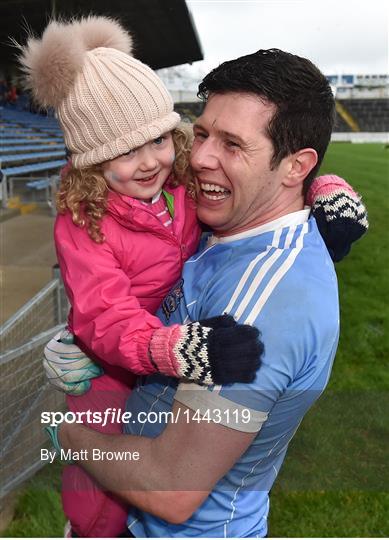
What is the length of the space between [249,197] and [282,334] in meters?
0.40

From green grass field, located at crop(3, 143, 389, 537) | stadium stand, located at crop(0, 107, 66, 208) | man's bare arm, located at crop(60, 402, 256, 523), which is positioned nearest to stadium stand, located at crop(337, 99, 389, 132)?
stadium stand, located at crop(0, 107, 66, 208)

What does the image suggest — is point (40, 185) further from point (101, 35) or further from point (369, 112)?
point (369, 112)

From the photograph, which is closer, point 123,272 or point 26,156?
point 123,272

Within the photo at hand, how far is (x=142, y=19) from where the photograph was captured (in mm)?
17688

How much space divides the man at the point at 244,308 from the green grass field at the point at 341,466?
169 cm

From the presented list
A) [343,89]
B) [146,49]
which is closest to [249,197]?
[146,49]

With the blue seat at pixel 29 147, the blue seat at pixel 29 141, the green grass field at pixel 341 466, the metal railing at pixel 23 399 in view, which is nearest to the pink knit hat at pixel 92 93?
the metal railing at pixel 23 399

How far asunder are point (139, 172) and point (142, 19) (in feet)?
56.6

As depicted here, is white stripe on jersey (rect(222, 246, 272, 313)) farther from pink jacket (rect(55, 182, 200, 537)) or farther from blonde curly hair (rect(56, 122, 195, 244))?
blonde curly hair (rect(56, 122, 195, 244))

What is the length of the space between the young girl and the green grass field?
1.40 metres

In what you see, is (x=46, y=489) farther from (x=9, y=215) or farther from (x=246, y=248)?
(x=9, y=215)

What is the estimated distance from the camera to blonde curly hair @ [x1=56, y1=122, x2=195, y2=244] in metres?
1.79

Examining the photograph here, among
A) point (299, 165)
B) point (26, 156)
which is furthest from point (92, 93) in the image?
point (26, 156)

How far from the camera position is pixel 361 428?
161 inches
